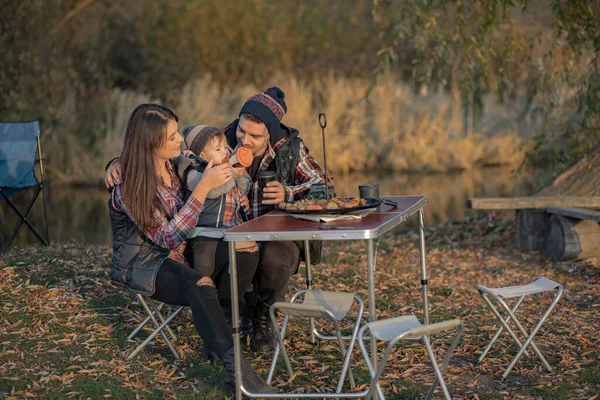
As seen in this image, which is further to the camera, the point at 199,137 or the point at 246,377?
the point at 199,137

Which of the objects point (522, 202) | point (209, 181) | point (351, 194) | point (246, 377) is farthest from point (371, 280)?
point (351, 194)

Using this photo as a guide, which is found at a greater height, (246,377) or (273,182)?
(273,182)

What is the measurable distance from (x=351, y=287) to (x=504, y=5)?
Answer: 3372 mm

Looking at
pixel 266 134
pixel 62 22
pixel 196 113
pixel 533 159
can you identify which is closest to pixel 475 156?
pixel 196 113

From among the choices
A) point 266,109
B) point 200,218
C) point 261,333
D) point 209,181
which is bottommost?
point 261,333

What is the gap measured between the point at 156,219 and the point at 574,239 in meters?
4.26

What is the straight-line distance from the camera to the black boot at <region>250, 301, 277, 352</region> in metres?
4.82

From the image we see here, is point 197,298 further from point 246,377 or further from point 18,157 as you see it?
point 18,157

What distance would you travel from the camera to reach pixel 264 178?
477 cm

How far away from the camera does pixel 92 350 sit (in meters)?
4.82

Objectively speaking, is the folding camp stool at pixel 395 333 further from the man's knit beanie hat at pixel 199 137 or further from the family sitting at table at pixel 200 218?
the man's knit beanie hat at pixel 199 137

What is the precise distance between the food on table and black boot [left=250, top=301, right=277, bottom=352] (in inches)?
32.0

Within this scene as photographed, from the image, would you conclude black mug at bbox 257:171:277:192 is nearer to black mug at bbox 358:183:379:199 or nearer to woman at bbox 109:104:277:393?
woman at bbox 109:104:277:393

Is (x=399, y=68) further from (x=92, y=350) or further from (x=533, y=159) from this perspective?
(x=92, y=350)
